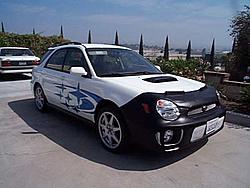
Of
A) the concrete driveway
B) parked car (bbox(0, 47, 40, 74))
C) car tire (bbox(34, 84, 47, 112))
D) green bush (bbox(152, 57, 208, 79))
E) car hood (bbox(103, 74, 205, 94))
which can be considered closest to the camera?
the concrete driveway

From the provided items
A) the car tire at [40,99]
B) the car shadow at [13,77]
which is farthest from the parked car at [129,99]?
the car shadow at [13,77]

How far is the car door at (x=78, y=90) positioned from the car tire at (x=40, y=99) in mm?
1139

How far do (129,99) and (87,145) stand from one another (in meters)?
1.16

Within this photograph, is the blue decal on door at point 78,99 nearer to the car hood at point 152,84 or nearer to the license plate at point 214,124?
the car hood at point 152,84

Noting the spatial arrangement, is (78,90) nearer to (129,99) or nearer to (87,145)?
(87,145)

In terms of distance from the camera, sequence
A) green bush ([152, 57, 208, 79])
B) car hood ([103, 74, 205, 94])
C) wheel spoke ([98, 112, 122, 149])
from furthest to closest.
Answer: green bush ([152, 57, 208, 79])
wheel spoke ([98, 112, 122, 149])
car hood ([103, 74, 205, 94])

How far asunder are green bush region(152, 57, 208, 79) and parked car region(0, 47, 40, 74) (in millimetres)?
5337

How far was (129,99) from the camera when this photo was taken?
3.44 m

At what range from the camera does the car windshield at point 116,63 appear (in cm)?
425

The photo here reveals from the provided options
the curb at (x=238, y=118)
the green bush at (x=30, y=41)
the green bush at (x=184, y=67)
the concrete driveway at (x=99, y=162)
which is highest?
the green bush at (x=30, y=41)

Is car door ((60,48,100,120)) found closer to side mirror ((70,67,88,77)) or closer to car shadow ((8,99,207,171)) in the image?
side mirror ((70,67,88,77))

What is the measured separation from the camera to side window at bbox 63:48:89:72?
4.45 meters

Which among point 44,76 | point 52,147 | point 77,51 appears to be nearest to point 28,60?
point 44,76

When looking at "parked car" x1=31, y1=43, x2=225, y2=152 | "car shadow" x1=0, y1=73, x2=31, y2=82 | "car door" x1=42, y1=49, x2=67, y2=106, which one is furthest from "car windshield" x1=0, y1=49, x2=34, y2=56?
"parked car" x1=31, y1=43, x2=225, y2=152
